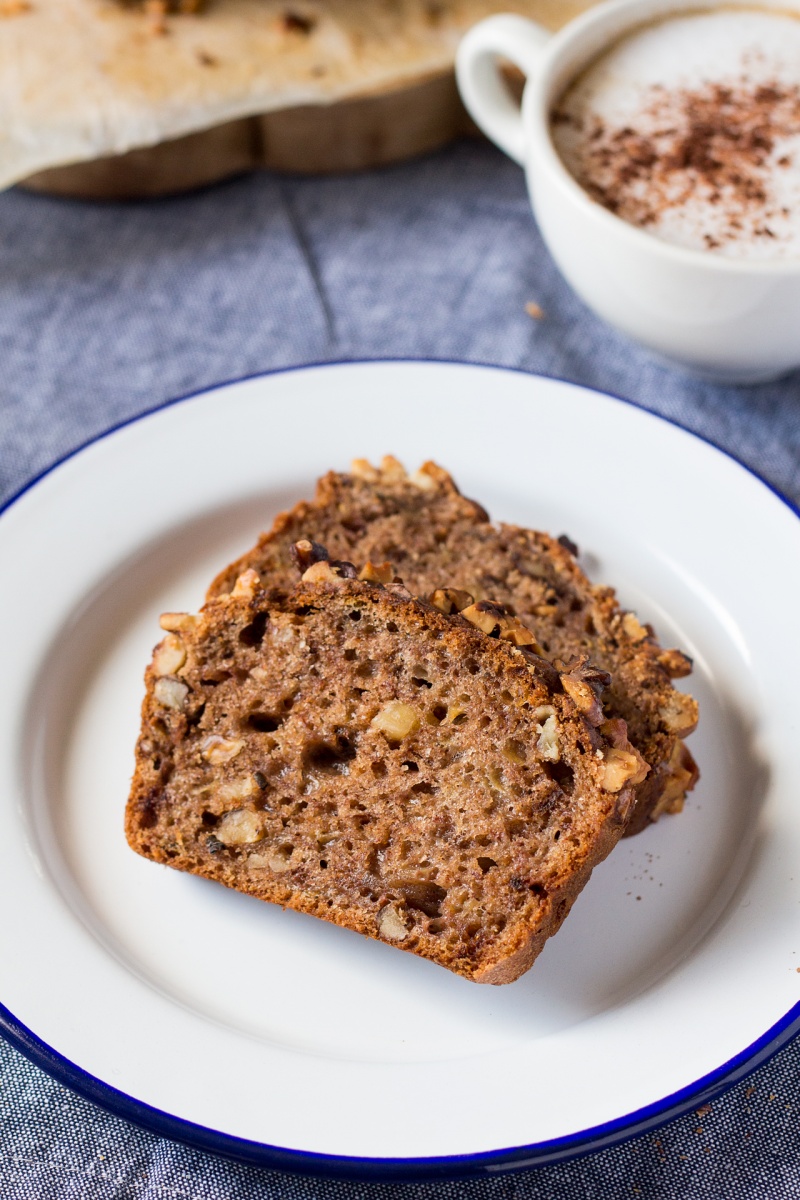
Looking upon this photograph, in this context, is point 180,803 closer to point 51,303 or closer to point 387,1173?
point 387,1173

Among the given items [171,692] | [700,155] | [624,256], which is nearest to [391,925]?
[171,692]

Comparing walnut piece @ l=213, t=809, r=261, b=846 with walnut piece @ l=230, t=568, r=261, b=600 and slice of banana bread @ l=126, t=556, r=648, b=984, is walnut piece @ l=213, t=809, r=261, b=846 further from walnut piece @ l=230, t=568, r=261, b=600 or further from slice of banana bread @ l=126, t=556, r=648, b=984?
walnut piece @ l=230, t=568, r=261, b=600

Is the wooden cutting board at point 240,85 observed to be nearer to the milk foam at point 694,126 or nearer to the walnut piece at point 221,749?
the milk foam at point 694,126

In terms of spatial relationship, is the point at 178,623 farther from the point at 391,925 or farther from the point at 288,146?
the point at 288,146

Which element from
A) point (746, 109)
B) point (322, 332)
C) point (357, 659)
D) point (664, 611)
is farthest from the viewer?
point (322, 332)

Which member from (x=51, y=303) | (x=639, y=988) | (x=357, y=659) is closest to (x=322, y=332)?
(x=51, y=303)

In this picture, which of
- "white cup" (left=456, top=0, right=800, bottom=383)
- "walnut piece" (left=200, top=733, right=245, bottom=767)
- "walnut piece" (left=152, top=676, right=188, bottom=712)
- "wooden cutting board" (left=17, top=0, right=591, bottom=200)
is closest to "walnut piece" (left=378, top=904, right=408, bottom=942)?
"walnut piece" (left=200, top=733, right=245, bottom=767)
